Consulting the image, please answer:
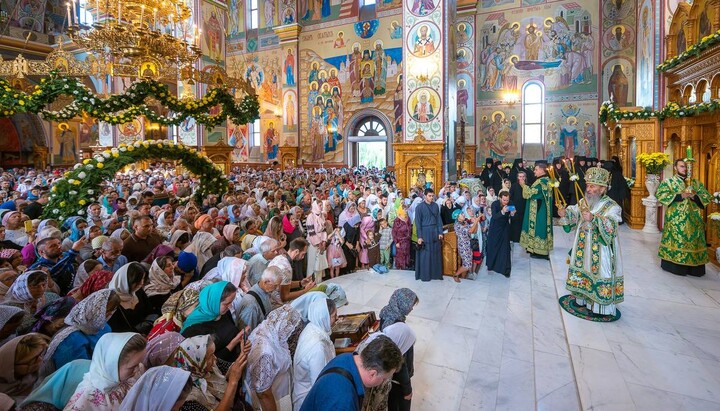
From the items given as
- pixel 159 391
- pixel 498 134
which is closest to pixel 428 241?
pixel 159 391

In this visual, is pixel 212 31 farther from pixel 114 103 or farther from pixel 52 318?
pixel 52 318

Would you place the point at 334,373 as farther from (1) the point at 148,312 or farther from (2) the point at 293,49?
(2) the point at 293,49

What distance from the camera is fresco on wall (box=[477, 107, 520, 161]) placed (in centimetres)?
1736

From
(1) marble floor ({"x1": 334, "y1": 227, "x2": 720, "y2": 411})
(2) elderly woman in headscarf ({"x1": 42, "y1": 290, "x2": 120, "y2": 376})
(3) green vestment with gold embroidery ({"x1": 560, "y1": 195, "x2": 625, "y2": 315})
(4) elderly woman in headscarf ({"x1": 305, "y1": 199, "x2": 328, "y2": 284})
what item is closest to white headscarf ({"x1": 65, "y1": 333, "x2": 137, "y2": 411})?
(2) elderly woman in headscarf ({"x1": 42, "y1": 290, "x2": 120, "y2": 376})

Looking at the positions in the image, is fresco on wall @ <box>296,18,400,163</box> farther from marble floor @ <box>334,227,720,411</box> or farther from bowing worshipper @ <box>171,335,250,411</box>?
bowing worshipper @ <box>171,335,250,411</box>

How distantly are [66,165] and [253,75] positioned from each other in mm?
12361

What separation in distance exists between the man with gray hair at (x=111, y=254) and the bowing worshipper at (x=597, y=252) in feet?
17.3

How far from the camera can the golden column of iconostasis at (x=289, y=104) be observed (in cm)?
2098

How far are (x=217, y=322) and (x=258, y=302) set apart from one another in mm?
499

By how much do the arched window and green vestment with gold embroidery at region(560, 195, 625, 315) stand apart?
1394 centimetres

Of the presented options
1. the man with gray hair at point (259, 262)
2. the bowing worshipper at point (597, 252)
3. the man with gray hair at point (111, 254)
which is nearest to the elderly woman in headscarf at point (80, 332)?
the man with gray hair at point (259, 262)

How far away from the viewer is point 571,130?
16.4 m

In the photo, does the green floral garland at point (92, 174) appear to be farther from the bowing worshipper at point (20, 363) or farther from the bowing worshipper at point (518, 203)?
the bowing worshipper at point (518, 203)

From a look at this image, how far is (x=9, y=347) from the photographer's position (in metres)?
1.89
